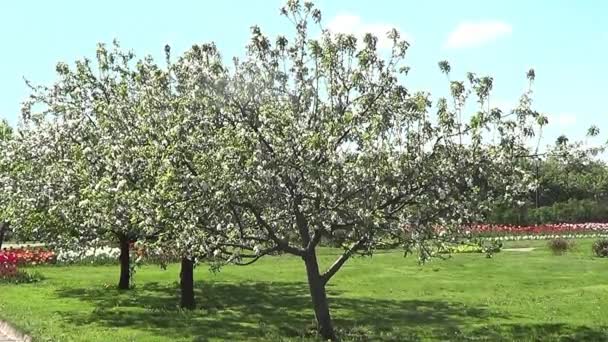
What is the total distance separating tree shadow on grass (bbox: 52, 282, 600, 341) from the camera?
15875mm

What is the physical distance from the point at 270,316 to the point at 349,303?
3.28m

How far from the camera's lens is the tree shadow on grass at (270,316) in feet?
52.1

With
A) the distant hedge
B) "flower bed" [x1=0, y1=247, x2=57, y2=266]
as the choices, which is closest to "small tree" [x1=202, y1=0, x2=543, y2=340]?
"flower bed" [x1=0, y1=247, x2=57, y2=266]

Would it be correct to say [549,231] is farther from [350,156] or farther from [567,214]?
[350,156]

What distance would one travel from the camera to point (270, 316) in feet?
62.0

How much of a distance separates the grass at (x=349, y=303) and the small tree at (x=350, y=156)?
317 centimetres

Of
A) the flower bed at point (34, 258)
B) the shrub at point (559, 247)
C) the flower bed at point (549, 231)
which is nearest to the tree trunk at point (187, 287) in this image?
the flower bed at point (34, 258)

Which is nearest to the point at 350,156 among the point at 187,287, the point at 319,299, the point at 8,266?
the point at 319,299

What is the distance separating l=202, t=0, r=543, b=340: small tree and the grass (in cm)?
317

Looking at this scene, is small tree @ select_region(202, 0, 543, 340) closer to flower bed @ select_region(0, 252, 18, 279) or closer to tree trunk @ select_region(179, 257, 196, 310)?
tree trunk @ select_region(179, 257, 196, 310)

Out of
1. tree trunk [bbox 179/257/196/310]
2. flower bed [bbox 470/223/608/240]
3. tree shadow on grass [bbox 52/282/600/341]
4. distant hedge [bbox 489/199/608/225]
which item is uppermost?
distant hedge [bbox 489/199/608/225]

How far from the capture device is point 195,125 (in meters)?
13.4

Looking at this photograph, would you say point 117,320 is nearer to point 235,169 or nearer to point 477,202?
point 235,169

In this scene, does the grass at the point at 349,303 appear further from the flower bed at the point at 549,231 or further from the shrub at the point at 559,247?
the flower bed at the point at 549,231
